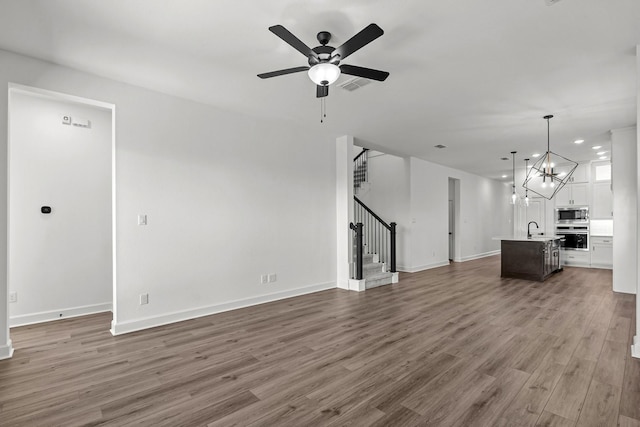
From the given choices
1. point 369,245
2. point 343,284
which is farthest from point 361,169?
point 343,284

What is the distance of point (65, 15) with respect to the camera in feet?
7.95

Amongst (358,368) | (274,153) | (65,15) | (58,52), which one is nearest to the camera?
(65,15)

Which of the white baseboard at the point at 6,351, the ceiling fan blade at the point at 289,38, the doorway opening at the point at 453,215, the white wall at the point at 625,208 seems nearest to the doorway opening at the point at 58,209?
the white baseboard at the point at 6,351

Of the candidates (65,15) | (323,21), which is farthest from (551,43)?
(65,15)

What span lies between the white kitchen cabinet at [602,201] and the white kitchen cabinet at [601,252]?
0.62m

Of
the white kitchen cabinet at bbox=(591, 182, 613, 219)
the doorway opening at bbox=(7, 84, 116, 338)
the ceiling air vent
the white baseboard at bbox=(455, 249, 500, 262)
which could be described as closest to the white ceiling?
the ceiling air vent

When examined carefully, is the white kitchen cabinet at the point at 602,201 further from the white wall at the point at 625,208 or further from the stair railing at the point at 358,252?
the stair railing at the point at 358,252

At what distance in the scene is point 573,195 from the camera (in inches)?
345

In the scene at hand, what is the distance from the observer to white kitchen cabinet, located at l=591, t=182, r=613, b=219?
8.08 metres

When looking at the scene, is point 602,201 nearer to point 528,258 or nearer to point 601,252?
point 601,252

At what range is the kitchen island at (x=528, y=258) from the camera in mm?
6660

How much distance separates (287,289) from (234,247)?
4.16 feet

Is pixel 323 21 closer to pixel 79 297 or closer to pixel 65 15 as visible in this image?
pixel 65 15

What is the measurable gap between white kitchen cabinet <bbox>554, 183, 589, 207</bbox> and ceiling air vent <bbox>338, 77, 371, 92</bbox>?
27.9ft
